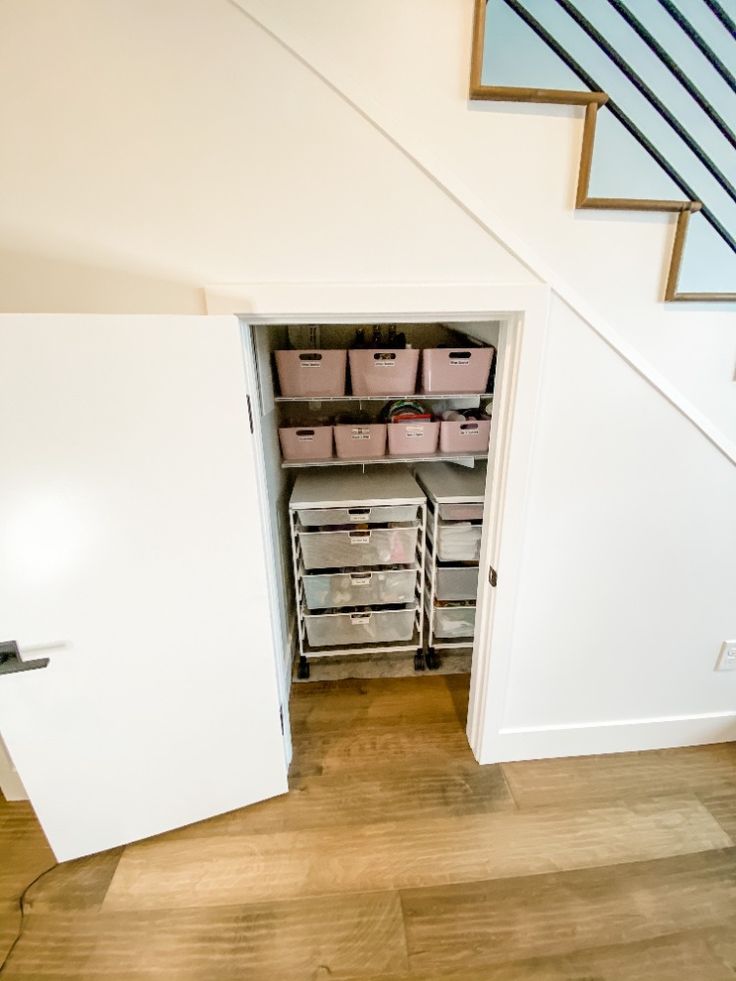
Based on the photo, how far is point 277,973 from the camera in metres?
1.15

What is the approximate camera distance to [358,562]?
6.44ft

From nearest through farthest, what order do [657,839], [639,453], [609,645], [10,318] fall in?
[10,318], [639,453], [657,839], [609,645]

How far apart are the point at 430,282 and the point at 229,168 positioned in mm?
544

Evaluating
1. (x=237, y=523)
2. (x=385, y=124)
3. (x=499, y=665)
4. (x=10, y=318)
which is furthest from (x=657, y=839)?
(x=10, y=318)

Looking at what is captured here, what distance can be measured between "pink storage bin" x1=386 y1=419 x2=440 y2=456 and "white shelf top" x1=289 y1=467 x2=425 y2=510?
18cm

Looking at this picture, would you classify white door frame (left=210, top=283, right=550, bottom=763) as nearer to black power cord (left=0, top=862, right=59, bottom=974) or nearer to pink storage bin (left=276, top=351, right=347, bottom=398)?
pink storage bin (left=276, top=351, right=347, bottom=398)

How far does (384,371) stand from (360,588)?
3.27 feet

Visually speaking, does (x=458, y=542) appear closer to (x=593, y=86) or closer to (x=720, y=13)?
(x=593, y=86)

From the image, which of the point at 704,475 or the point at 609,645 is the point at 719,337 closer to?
the point at 704,475

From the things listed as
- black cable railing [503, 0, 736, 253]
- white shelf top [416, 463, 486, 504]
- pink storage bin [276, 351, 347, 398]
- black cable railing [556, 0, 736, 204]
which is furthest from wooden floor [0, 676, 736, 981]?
black cable railing [556, 0, 736, 204]

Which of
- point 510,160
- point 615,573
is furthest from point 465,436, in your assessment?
point 510,160

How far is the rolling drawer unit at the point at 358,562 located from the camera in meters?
1.90

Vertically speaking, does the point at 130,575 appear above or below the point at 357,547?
above

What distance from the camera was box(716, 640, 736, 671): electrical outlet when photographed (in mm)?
1616
